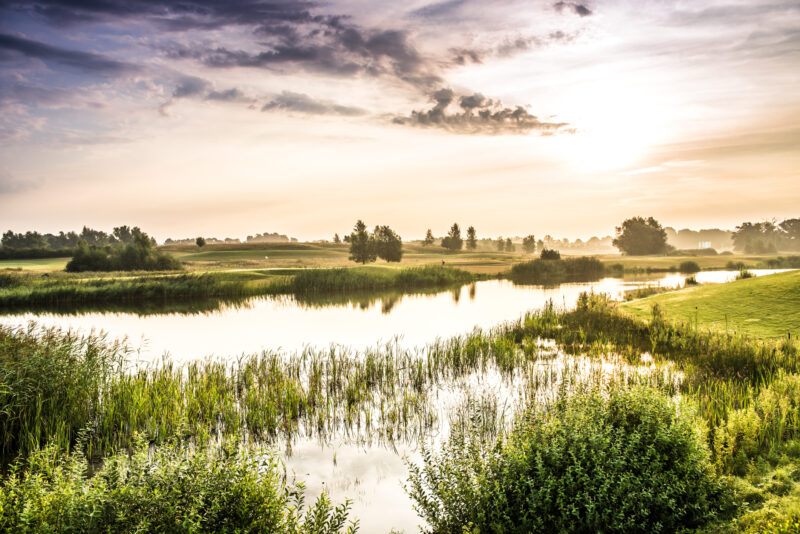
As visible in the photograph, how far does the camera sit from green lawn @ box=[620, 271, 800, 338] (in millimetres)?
15508

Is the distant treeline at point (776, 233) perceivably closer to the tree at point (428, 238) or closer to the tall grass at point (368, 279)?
the tree at point (428, 238)

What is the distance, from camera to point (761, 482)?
5.98 m

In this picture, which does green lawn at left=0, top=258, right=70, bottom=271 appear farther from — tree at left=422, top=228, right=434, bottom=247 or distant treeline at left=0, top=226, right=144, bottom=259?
tree at left=422, top=228, right=434, bottom=247

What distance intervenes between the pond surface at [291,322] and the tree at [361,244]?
35.4m

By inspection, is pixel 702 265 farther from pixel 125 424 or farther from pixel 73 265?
pixel 73 265

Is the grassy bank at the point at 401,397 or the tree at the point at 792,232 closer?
the grassy bank at the point at 401,397

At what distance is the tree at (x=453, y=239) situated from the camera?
446ft

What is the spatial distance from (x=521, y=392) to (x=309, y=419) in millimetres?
5921

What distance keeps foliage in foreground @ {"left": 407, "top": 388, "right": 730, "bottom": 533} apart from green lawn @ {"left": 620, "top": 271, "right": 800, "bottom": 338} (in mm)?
Result: 11556

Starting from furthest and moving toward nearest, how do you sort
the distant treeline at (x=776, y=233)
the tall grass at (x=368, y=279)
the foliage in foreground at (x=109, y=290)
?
the distant treeline at (x=776, y=233) → the tall grass at (x=368, y=279) → the foliage in foreground at (x=109, y=290)

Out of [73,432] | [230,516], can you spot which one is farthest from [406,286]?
[230,516]

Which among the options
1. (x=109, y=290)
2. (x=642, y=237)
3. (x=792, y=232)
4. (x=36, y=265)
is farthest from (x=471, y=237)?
(x=109, y=290)

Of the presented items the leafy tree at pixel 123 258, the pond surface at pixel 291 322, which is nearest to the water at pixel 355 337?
the pond surface at pixel 291 322

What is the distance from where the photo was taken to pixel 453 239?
447 ft
